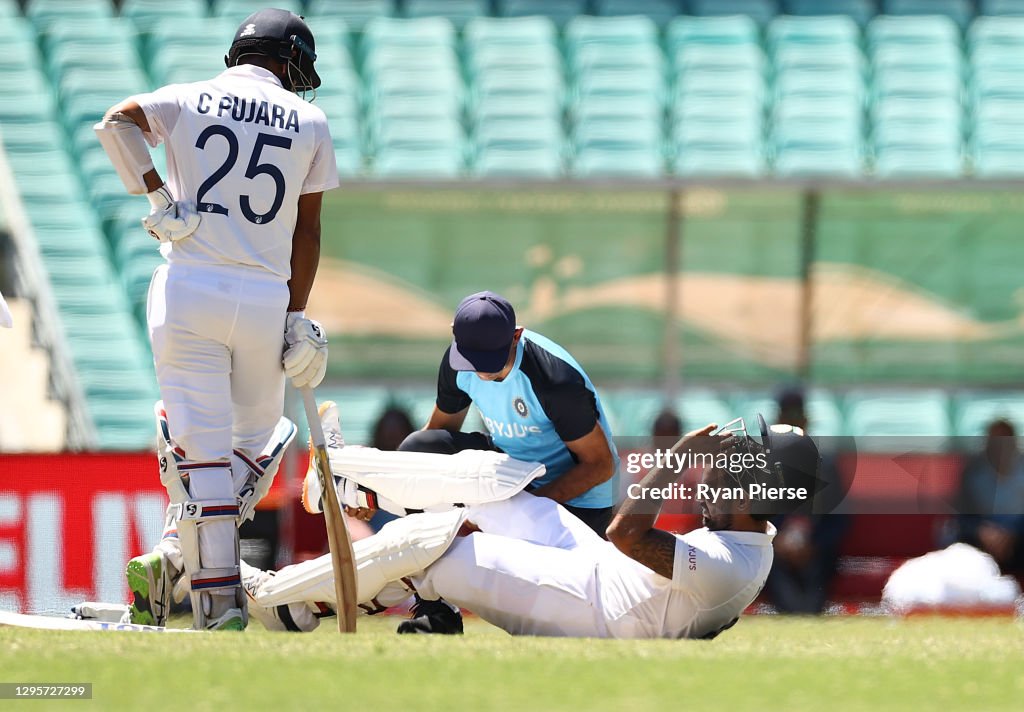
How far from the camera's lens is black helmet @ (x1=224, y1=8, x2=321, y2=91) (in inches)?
177

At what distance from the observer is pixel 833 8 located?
12070 millimetres

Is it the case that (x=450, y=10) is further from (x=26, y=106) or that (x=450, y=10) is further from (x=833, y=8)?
(x=26, y=106)

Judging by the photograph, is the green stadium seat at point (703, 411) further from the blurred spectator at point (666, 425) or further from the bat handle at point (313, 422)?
the bat handle at point (313, 422)

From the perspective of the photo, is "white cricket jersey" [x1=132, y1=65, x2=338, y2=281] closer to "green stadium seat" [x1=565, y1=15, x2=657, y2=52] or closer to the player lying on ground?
the player lying on ground

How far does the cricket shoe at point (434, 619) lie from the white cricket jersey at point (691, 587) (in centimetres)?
46

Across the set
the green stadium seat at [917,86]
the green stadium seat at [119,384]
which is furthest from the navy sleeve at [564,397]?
the green stadium seat at [917,86]

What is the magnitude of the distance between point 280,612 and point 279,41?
1.73 metres

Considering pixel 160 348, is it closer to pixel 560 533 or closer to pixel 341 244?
pixel 560 533

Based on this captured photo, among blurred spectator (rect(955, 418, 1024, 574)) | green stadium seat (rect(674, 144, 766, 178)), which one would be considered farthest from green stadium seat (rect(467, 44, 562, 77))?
blurred spectator (rect(955, 418, 1024, 574))

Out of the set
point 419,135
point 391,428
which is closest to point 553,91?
point 419,135

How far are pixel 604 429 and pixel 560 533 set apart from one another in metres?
0.45

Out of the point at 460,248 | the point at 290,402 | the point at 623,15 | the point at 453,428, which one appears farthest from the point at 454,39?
the point at 453,428

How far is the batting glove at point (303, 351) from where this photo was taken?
432 cm

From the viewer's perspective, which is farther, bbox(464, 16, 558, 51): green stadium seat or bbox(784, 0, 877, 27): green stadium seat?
bbox(784, 0, 877, 27): green stadium seat
